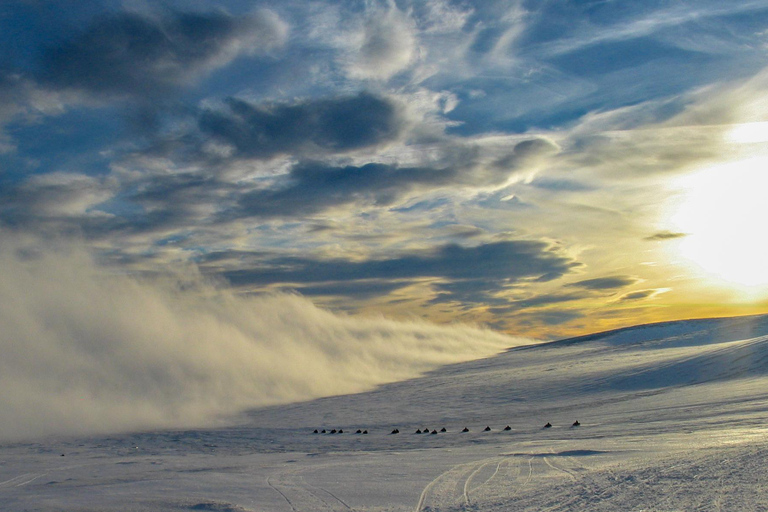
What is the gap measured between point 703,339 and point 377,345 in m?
55.0

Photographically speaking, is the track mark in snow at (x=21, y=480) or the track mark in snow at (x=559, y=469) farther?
the track mark in snow at (x=21, y=480)

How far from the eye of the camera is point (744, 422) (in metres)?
15.8

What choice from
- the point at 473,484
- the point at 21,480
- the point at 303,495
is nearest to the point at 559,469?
the point at 473,484

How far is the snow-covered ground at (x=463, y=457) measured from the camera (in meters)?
9.29

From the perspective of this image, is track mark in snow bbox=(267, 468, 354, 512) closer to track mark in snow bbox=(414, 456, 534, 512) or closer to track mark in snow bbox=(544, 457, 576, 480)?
track mark in snow bbox=(414, 456, 534, 512)

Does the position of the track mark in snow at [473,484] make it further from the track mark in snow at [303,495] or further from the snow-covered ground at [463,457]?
the track mark in snow at [303,495]

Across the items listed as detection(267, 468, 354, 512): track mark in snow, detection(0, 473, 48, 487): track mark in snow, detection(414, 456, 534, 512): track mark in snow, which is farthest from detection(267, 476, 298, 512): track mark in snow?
detection(0, 473, 48, 487): track mark in snow

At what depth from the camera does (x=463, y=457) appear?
14.4 m

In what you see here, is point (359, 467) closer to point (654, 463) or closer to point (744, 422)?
point (654, 463)

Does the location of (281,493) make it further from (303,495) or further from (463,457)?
(463,457)

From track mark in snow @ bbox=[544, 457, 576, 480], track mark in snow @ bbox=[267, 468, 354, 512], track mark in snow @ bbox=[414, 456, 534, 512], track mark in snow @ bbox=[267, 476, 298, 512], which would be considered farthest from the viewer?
track mark in snow @ bbox=[544, 457, 576, 480]

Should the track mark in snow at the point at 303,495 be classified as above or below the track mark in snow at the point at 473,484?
above

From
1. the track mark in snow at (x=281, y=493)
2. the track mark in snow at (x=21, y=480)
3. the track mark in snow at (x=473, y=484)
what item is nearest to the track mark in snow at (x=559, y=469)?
the track mark in snow at (x=473, y=484)

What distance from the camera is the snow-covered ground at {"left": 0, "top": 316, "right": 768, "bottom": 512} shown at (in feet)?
30.5
